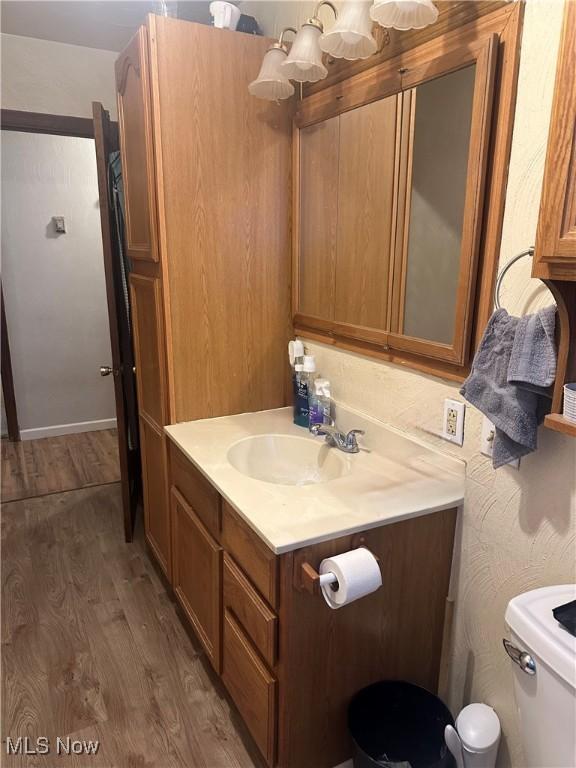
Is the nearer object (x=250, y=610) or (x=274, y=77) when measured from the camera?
(x=250, y=610)

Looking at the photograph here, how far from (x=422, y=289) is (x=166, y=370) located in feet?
3.05

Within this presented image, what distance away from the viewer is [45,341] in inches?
153

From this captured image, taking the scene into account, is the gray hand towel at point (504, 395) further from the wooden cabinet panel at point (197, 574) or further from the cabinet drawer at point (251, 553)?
the wooden cabinet panel at point (197, 574)

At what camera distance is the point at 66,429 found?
4.12 meters

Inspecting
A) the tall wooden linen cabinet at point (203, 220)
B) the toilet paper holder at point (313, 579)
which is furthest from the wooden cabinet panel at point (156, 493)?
the toilet paper holder at point (313, 579)

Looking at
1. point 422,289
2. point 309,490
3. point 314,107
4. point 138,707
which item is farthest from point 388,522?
point 314,107

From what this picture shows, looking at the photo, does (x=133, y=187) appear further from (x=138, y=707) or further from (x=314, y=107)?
(x=138, y=707)

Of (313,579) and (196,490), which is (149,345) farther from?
(313,579)

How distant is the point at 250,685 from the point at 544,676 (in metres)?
0.79

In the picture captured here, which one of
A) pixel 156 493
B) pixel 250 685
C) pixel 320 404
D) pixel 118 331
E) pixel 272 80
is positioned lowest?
pixel 250 685

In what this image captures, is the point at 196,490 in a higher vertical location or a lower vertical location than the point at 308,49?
lower

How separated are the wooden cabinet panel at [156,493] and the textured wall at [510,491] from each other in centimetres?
93

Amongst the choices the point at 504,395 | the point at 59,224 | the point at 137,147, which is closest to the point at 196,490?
the point at 504,395
